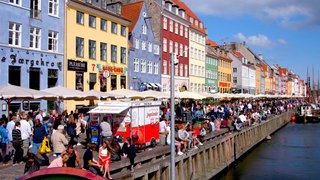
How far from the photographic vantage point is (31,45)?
101ft

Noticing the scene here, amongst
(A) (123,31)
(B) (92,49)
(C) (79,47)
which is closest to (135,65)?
(A) (123,31)

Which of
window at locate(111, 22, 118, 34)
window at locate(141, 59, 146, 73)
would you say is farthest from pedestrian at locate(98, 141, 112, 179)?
window at locate(141, 59, 146, 73)

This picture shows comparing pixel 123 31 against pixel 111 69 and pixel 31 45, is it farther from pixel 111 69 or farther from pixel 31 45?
pixel 31 45

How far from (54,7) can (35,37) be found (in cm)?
335

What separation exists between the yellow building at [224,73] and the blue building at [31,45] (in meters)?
48.9

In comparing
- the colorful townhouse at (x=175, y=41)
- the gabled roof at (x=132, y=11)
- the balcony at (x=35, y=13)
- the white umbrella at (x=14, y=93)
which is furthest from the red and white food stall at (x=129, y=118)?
the colorful townhouse at (x=175, y=41)

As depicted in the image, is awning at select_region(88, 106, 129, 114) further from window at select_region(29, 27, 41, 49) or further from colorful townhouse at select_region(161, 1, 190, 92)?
colorful townhouse at select_region(161, 1, 190, 92)

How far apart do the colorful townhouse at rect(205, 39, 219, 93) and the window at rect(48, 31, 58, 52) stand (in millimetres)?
40144

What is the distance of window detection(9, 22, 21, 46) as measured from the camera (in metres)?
29.0

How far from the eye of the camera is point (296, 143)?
38125mm

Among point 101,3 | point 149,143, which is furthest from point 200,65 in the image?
point 149,143

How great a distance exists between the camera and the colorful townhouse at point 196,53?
6319 centimetres

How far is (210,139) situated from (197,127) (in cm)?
191

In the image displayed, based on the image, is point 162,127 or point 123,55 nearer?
point 162,127
